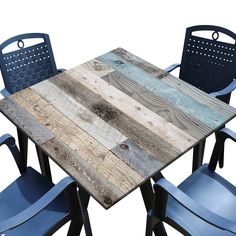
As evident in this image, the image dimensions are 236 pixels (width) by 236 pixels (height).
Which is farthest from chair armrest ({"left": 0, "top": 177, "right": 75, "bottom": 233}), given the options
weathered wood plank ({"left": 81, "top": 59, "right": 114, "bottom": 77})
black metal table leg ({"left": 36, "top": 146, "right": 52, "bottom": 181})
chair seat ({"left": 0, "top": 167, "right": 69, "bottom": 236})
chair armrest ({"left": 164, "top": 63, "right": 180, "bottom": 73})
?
chair armrest ({"left": 164, "top": 63, "right": 180, "bottom": 73})

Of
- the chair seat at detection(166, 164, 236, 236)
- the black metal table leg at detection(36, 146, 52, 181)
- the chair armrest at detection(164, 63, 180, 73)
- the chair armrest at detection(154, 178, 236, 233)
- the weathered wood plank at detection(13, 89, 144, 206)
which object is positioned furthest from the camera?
the chair armrest at detection(164, 63, 180, 73)

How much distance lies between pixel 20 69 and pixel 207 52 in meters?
1.65

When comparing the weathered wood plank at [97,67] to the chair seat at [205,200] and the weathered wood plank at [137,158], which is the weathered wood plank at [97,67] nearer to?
the weathered wood plank at [137,158]

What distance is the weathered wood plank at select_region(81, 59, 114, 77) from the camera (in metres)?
2.91

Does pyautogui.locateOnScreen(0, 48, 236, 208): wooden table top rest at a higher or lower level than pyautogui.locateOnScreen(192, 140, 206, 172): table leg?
higher

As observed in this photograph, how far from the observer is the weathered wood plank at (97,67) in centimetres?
291

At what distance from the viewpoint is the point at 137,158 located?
2168 mm

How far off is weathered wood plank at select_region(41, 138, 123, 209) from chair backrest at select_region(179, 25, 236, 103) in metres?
1.47

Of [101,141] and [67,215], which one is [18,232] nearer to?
[67,215]

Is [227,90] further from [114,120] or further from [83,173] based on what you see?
[83,173]

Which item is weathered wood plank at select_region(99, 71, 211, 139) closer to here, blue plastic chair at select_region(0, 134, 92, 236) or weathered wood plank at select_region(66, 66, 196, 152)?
weathered wood plank at select_region(66, 66, 196, 152)

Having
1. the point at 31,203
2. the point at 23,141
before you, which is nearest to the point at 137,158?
the point at 31,203

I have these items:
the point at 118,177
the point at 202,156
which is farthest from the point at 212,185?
the point at 118,177

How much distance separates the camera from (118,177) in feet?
6.74
